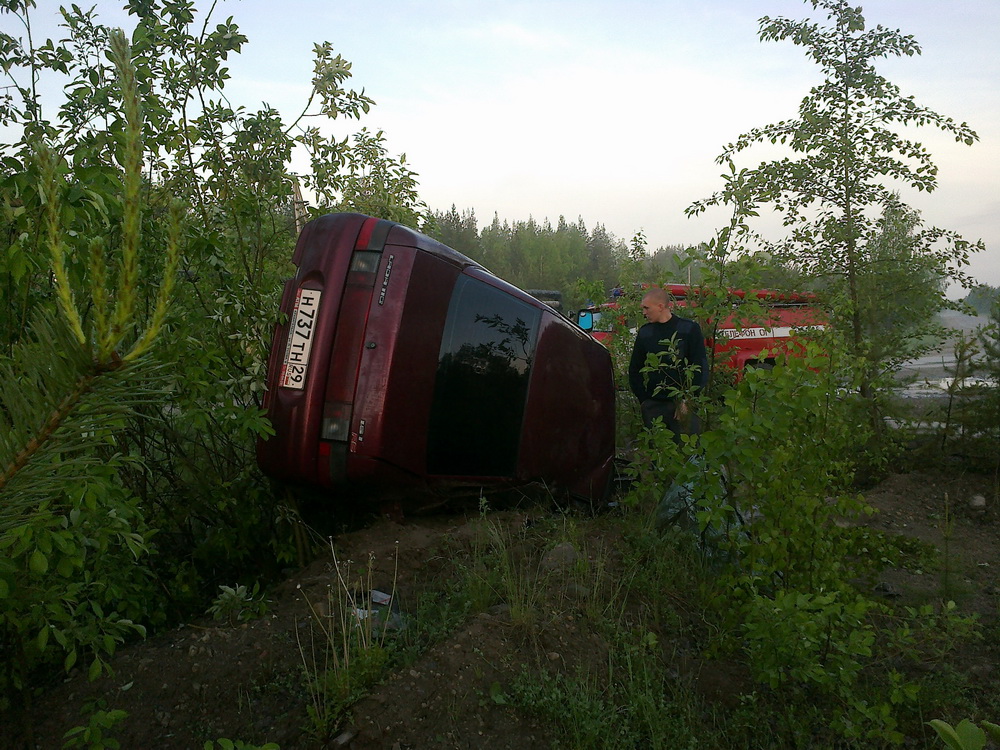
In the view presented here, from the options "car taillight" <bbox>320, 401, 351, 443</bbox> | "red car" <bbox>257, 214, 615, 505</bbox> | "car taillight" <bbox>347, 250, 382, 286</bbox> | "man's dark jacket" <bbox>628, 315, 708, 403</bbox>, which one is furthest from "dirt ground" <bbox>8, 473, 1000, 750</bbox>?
"man's dark jacket" <bbox>628, 315, 708, 403</bbox>

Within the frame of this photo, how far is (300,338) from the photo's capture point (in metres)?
3.97

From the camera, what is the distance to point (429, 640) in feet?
10.2

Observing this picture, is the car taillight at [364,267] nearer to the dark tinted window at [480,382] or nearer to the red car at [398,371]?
the red car at [398,371]

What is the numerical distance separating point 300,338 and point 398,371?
1.93 feet

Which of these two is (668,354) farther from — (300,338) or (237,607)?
(237,607)

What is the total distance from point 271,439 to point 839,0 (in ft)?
23.6

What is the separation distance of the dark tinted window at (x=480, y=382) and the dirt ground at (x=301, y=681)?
72 centimetres

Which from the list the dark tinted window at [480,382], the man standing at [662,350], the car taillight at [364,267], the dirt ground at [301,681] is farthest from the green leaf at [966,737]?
the man standing at [662,350]

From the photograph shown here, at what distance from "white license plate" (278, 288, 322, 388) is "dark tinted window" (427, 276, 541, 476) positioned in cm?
78

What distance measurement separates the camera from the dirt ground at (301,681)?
2607mm

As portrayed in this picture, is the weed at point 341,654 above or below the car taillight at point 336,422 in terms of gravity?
below

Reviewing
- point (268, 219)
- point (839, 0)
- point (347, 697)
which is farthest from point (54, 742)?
point (839, 0)

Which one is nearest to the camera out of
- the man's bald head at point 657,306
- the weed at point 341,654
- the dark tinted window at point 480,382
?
the weed at point 341,654

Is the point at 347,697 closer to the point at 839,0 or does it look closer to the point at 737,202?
the point at 737,202
